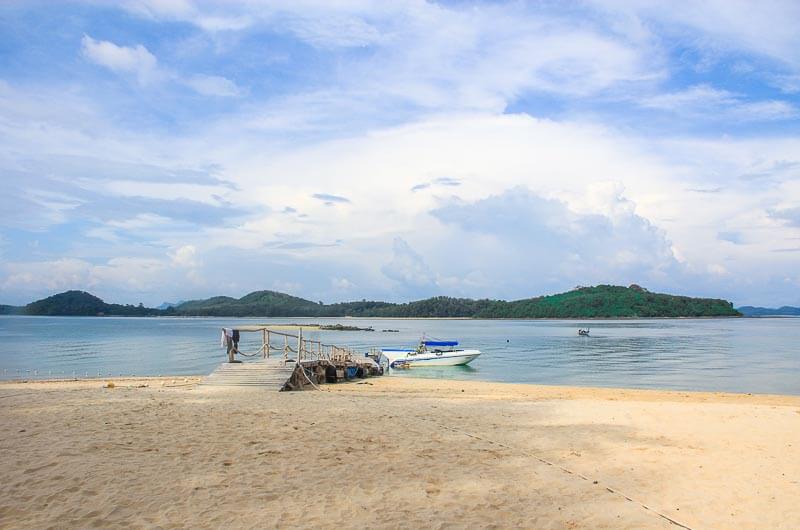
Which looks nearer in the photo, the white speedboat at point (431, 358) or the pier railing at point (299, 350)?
the pier railing at point (299, 350)

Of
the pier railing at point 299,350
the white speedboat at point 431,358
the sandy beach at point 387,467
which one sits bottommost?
the white speedboat at point 431,358

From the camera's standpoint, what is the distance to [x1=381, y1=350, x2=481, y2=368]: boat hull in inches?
1729

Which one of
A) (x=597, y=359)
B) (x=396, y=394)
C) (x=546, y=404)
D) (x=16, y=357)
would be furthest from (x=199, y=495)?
(x=16, y=357)

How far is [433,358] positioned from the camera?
44.3 meters

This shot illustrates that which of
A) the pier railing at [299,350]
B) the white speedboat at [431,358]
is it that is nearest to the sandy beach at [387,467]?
the pier railing at [299,350]

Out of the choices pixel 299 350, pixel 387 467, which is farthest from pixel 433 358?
pixel 387 467

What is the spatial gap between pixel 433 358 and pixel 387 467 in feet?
113

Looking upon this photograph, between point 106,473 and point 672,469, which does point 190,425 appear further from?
point 672,469

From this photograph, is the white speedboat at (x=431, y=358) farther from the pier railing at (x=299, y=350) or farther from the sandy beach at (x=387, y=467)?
the sandy beach at (x=387, y=467)

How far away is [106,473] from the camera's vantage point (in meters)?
8.98

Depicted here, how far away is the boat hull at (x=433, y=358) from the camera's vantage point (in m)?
43.9

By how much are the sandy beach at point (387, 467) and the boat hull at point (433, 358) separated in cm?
2726

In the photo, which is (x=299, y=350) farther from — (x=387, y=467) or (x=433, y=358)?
(x=433, y=358)

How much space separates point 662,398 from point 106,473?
69.8ft
